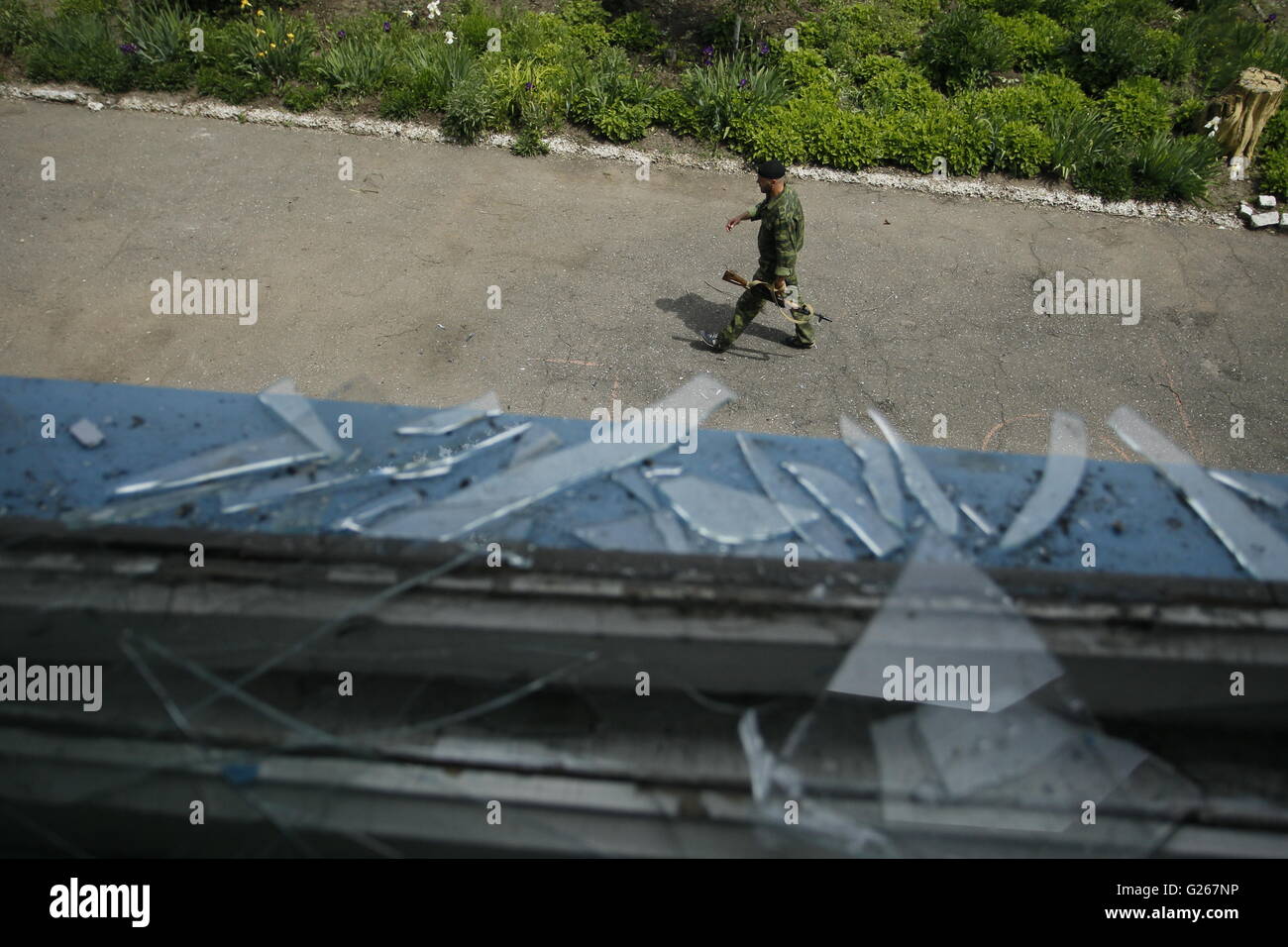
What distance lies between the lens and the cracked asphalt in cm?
622

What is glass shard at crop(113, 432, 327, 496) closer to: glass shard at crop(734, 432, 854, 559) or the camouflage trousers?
glass shard at crop(734, 432, 854, 559)

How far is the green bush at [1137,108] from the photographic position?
8.68 meters

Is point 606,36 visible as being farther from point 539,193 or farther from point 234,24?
point 234,24

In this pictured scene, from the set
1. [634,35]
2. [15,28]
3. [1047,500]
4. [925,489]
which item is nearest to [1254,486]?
[1047,500]

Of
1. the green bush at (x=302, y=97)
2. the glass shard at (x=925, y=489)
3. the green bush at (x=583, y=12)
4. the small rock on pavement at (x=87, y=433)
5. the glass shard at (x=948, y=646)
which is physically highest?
the green bush at (x=583, y=12)

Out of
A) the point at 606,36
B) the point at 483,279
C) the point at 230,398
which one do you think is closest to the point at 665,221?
the point at 483,279

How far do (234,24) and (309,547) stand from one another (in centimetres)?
813

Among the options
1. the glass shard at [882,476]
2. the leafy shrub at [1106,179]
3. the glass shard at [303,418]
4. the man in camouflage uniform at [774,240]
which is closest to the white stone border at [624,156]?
the leafy shrub at [1106,179]

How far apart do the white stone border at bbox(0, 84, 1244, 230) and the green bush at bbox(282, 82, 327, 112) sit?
8 cm

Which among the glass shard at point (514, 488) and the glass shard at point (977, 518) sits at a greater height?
the glass shard at point (977, 518)

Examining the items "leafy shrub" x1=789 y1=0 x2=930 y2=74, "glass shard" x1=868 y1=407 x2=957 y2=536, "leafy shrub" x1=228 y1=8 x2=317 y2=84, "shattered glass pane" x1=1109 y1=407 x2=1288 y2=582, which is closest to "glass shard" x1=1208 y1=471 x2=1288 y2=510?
"shattered glass pane" x1=1109 y1=407 x2=1288 y2=582

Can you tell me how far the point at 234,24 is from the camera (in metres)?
8.87

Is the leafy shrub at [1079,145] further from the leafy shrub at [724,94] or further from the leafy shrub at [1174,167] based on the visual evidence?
the leafy shrub at [724,94]

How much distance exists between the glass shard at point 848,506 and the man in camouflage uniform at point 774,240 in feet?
9.03
